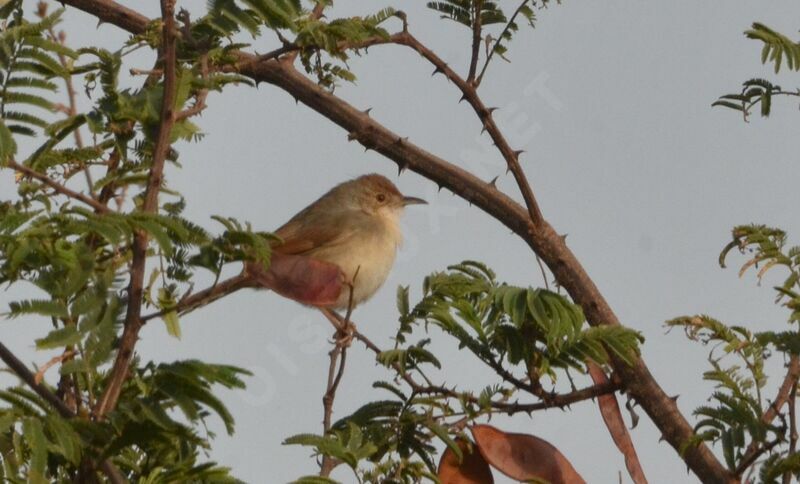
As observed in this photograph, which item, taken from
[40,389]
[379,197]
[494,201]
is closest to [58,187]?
[40,389]

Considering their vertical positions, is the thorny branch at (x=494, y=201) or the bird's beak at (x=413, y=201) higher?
the bird's beak at (x=413, y=201)

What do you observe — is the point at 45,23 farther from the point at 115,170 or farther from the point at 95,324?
the point at 95,324

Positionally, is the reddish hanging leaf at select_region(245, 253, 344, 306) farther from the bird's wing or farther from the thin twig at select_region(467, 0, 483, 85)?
the bird's wing

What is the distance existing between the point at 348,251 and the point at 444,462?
12.2ft

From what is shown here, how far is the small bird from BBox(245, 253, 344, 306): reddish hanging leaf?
2826 millimetres

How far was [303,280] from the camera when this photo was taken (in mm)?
3945

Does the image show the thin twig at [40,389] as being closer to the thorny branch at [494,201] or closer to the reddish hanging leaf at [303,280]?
the reddish hanging leaf at [303,280]

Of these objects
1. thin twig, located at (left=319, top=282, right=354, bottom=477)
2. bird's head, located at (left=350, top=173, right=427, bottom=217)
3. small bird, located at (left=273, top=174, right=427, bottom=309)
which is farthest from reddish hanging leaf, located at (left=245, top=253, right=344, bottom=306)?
bird's head, located at (left=350, top=173, right=427, bottom=217)

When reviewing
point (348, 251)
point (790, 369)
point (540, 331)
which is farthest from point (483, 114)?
point (348, 251)

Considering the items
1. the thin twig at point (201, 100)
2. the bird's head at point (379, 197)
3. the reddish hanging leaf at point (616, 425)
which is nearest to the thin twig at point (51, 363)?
the thin twig at point (201, 100)

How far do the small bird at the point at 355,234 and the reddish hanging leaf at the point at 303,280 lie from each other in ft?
9.27

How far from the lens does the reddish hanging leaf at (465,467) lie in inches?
160

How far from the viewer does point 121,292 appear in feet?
10.1

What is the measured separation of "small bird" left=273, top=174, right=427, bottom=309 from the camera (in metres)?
7.51
